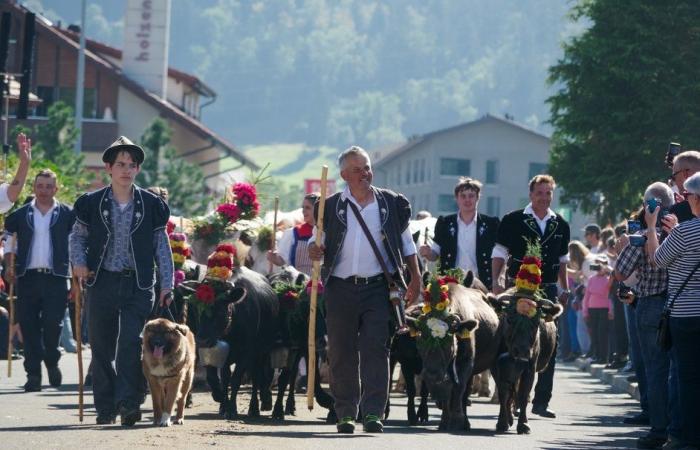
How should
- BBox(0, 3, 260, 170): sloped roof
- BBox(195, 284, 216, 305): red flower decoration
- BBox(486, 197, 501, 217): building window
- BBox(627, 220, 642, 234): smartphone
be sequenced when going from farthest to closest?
BBox(486, 197, 501, 217): building window < BBox(0, 3, 260, 170): sloped roof < BBox(195, 284, 216, 305): red flower decoration < BBox(627, 220, 642, 234): smartphone

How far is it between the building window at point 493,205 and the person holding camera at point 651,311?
11587 cm

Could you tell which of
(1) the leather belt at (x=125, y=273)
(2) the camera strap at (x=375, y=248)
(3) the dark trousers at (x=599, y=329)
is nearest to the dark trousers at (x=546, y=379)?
(2) the camera strap at (x=375, y=248)

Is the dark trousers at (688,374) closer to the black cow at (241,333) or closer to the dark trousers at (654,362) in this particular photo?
the dark trousers at (654,362)

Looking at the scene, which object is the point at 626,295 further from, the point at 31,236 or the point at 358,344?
the point at 31,236

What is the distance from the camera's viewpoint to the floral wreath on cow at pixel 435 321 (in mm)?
13828

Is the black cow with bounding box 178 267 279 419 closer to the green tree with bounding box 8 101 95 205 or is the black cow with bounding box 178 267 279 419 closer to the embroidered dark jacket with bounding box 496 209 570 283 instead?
the embroidered dark jacket with bounding box 496 209 570 283

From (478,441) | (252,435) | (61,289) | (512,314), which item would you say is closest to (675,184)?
(512,314)

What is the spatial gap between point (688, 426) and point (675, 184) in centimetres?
250

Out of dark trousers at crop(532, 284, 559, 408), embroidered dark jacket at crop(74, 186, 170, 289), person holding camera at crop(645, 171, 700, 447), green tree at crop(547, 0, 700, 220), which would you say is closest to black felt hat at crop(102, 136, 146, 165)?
embroidered dark jacket at crop(74, 186, 170, 289)

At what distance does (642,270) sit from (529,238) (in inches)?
95.4

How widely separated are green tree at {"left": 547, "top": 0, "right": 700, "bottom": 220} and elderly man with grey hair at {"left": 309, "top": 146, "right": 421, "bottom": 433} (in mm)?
27629

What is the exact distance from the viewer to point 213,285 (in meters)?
15.0

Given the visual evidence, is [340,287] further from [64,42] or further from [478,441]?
[64,42]

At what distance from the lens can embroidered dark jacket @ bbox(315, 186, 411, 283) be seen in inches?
520
